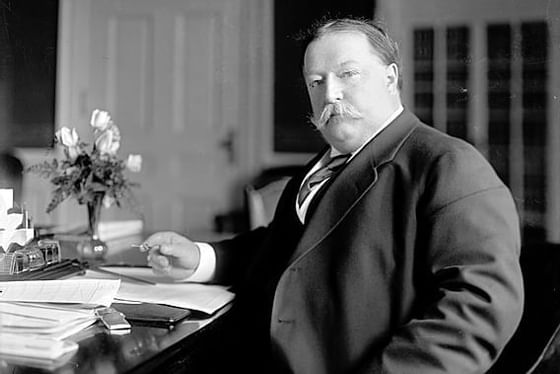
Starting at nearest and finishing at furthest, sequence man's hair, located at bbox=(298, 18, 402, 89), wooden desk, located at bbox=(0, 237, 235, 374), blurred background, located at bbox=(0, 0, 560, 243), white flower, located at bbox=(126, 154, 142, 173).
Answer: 1. wooden desk, located at bbox=(0, 237, 235, 374)
2. man's hair, located at bbox=(298, 18, 402, 89)
3. blurred background, located at bbox=(0, 0, 560, 243)
4. white flower, located at bbox=(126, 154, 142, 173)

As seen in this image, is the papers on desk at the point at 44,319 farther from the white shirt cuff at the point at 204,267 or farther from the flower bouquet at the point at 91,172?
the flower bouquet at the point at 91,172

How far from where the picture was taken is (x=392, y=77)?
1.10 m

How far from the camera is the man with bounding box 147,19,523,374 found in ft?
2.71

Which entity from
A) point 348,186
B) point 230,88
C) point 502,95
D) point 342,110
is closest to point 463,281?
point 348,186

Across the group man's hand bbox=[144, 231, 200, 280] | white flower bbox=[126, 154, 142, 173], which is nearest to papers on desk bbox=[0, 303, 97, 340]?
man's hand bbox=[144, 231, 200, 280]

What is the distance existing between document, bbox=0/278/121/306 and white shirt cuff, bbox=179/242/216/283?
0.23 meters

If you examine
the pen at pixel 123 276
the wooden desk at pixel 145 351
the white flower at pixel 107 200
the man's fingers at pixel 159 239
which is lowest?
the wooden desk at pixel 145 351

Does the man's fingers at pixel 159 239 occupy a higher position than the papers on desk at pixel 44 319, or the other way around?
the man's fingers at pixel 159 239

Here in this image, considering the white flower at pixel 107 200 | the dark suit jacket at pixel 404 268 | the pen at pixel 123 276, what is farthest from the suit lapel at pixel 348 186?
the white flower at pixel 107 200

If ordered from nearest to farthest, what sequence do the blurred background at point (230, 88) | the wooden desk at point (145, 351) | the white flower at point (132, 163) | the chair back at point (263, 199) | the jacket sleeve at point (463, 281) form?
the wooden desk at point (145, 351) < the jacket sleeve at point (463, 281) < the blurred background at point (230, 88) < the white flower at point (132, 163) < the chair back at point (263, 199)

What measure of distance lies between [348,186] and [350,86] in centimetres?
19

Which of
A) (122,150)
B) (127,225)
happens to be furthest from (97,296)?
(122,150)

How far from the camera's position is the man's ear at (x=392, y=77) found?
1088mm

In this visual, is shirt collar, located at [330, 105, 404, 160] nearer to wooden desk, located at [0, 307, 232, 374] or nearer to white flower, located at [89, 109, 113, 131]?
wooden desk, located at [0, 307, 232, 374]
